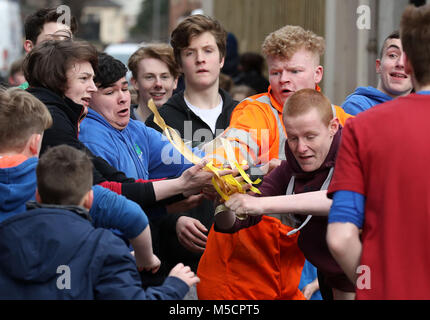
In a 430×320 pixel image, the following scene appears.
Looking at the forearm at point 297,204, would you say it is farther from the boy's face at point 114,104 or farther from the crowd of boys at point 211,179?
the boy's face at point 114,104

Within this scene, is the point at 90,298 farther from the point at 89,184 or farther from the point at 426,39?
the point at 426,39

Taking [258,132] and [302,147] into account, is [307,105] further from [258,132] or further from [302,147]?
[258,132]

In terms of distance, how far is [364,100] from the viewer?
4.83m

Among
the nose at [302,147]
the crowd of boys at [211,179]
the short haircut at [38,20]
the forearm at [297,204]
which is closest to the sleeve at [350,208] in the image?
the crowd of boys at [211,179]

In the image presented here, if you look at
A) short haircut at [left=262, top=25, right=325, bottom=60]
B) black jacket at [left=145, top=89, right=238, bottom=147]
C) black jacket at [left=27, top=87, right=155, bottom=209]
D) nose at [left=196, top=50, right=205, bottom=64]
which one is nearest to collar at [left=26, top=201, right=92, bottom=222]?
black jacket at [left=27, top=87, right=155, bottom=209]

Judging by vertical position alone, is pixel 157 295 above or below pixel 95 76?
below

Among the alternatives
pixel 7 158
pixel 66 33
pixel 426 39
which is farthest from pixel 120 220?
pixel 66 33

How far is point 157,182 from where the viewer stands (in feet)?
13.7

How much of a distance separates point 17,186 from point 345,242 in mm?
1519

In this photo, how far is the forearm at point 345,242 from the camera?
2.93 meters

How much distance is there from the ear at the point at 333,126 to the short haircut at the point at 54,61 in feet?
4.62

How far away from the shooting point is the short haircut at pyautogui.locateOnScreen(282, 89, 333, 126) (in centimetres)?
379

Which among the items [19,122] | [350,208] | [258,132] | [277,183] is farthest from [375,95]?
[19,122]

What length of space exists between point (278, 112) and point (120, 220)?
132 cm
